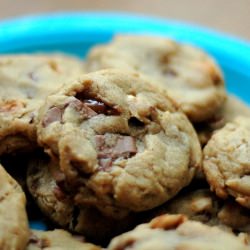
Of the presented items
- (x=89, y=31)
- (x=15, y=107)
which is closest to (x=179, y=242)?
(x=15, y=107)

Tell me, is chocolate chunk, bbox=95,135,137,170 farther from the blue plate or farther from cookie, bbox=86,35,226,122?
the blue plate

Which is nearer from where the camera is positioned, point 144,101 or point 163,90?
point 144,101

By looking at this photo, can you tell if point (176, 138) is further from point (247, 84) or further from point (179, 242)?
point (247, 84)

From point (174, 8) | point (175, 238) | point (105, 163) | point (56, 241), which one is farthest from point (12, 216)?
point (174, 8)

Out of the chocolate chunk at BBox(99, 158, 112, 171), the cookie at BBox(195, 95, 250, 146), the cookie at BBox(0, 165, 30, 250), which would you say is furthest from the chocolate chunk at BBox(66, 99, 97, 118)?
the cookie at BBox(195, 95, 250, 146)

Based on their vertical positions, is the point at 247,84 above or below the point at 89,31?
below

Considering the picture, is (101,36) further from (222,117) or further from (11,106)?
(11,106)

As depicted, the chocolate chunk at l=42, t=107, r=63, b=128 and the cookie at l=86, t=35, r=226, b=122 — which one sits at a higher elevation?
the chocolate chunk at l=42, t=107, r=63, b=128
